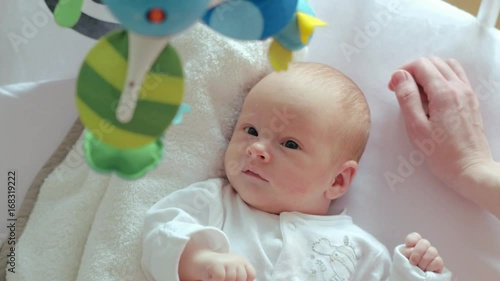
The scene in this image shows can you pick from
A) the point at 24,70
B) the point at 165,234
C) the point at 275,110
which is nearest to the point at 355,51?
the point at 275,110

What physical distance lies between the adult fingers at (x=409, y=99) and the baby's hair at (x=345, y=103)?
0.06 metres

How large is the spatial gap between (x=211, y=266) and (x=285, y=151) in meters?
0.22

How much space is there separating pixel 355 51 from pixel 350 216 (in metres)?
0.30

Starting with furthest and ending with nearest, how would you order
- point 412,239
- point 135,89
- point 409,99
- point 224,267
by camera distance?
point 409,99 < point 412,239 < point 224,267 < point 135,89

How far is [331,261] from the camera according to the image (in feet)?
3.32

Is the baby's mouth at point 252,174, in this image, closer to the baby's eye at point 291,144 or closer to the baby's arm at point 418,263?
the baby's eye at point 291,144

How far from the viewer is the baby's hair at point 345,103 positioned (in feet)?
3.45

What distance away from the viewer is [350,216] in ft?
3.70

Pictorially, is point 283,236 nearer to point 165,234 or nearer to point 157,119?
point 165,234

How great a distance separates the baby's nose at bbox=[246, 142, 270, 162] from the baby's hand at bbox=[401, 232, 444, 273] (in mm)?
250

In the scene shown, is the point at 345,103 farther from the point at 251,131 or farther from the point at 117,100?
the point at 117,100

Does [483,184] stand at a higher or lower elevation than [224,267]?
higher

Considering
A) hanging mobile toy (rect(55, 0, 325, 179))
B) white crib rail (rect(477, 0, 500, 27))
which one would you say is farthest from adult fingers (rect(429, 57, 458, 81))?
hanging mobile toy (rect(55, 0, 325, 179))

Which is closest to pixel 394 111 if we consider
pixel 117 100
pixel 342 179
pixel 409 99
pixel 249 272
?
pixel 409 99
